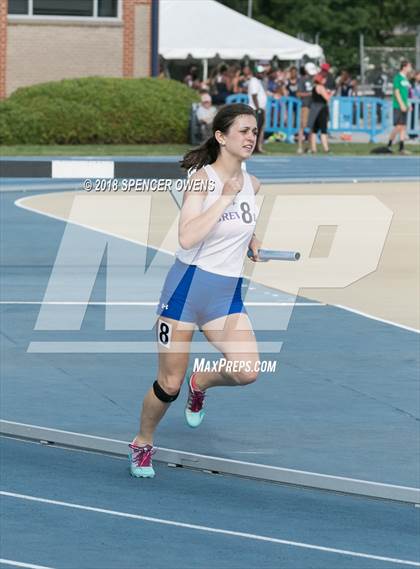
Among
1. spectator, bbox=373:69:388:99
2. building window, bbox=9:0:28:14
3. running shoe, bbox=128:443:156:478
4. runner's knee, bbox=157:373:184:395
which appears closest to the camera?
runner's knee, bbox=157:373:184:395

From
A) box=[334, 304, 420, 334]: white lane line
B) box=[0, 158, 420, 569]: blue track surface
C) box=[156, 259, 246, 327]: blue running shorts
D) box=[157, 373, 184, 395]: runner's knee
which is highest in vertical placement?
box=[156, 259, 246, 327]: blue running shorts

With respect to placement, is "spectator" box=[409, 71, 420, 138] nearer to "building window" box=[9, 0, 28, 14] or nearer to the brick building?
the brick building

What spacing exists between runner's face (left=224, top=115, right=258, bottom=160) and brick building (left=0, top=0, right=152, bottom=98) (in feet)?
120

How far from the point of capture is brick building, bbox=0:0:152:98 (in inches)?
1745

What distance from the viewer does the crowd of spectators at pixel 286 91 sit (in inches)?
1471

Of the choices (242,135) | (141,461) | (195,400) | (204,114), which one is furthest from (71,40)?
(242,135)

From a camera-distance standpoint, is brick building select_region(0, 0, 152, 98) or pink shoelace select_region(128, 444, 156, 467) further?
brick building select_region(0, 0, 152, 98)

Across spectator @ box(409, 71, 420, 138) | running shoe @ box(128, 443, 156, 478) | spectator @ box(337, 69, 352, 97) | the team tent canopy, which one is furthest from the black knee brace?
spectator @ box(337, 69, 352, 97)

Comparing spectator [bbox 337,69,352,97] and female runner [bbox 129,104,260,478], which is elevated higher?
female runner [bbox 129,104,260,478]

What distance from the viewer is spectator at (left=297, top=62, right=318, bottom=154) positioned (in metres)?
38.3

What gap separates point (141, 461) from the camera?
27.5 feet

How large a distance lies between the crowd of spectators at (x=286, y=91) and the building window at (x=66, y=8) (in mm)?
3604

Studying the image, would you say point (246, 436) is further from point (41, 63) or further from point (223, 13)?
point (223, 13)

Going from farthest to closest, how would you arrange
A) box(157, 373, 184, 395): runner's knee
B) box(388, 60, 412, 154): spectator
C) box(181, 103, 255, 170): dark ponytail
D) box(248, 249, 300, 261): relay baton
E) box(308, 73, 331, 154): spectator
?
1. box(388, 60, 412, 154): spectator
2. box(308, 73, 331, 154): spectator
3. box(157, 373, 184, 395): runner's knee
4. box(181, 103, 255, 170): dark ponytail
5. box(248, 249, 300, 261): relay baton
